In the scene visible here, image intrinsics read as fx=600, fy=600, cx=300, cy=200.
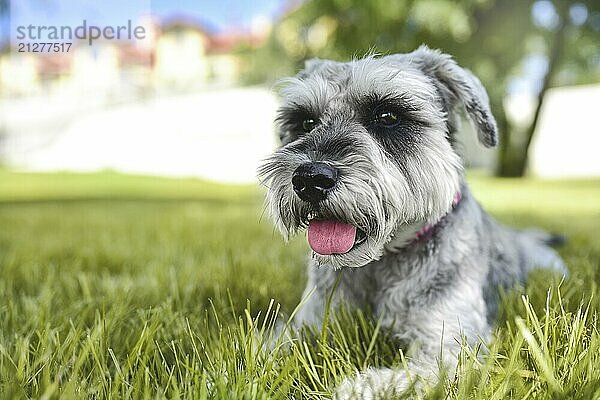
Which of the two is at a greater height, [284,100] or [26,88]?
[26,88]

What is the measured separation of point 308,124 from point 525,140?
18.1 metres

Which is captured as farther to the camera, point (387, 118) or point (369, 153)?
point (387, 118)

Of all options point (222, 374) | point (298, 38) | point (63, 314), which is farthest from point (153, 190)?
point (222, 374)

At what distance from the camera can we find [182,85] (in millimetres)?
21828

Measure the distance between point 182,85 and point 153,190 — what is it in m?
7.96

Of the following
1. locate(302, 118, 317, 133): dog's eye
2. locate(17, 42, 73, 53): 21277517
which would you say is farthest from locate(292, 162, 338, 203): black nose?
locate(17, 42, 73, 53): 21277517

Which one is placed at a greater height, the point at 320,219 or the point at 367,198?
the point at 367,198

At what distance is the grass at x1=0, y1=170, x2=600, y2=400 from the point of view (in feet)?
6.42

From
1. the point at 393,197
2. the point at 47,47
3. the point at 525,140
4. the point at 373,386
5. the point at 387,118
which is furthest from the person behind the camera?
the point at 525,140

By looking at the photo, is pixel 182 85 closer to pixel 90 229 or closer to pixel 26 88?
pixel 26 88

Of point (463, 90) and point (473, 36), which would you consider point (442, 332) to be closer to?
point (463, 90)

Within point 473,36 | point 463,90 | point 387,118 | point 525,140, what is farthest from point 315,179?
point 525,140

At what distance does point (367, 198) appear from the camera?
7.81 feet

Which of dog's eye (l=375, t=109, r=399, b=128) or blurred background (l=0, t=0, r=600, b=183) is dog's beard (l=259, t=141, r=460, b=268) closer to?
dog's eye (l=375, t=109, r=399, b=128)
